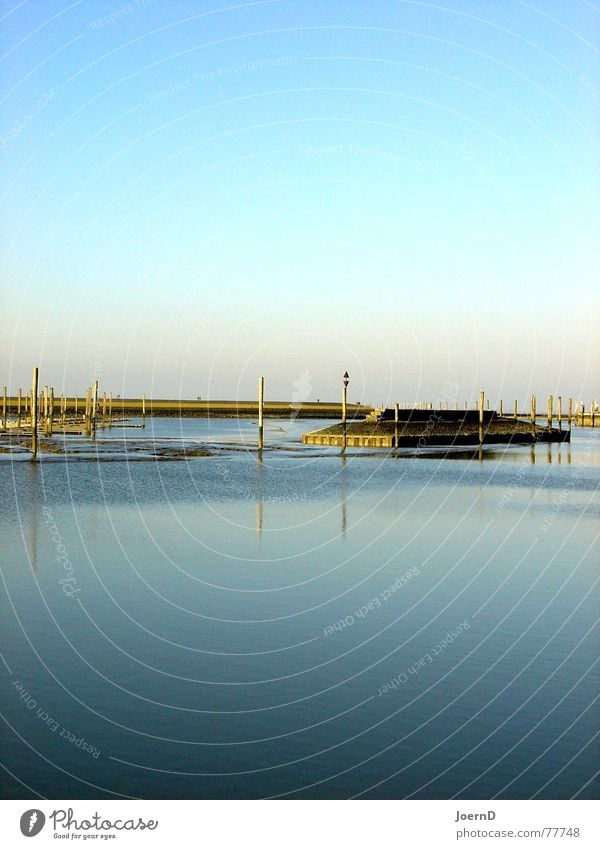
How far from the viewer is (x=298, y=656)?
1299 centimetres

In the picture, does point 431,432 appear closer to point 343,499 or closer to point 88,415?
point 88,415

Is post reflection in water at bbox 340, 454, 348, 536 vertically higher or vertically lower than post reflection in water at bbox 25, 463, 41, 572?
lower

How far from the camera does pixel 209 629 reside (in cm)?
1441

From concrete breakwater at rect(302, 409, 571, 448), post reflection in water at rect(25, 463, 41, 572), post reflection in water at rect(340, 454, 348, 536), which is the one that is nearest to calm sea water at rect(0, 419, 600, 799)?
post reflection in water at rect(25, 463, 41, 572)

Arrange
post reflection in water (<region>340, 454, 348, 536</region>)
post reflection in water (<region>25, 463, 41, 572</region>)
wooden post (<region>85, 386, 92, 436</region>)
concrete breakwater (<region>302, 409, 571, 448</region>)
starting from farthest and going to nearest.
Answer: wooden post (<region>85, 386, 92, 436</region>) < concrete breakwater (<region>302, 409, 571, 448</region>) < post reflection in water (<region>340, 454, 348, 536</region>) < post reflection in water (<region>25, 463, 41, 572</region>)

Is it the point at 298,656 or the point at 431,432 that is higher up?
the point at 431,432

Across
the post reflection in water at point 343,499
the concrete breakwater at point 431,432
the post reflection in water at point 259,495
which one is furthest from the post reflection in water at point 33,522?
the concrete breakwater at point 431,432

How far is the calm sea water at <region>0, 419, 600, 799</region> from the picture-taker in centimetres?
920

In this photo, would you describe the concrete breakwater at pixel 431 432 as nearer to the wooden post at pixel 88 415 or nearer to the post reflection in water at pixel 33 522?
the wooden post at pixel 88 415

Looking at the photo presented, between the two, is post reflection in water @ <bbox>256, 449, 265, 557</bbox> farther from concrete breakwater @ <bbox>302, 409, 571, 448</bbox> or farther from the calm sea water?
concrete breakwater @ <bbox>302, 409, 571, 448</bbox>

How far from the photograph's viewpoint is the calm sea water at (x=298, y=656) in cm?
920

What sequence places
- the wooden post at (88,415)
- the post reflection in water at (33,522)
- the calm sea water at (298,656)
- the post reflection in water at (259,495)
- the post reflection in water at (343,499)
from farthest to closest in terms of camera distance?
the wooden post at (88,415) < the post reflection in water at (343,499) < the post reflection in water at (259,495) < the post reflection in water at (33,522) < the calm sea water at (298,656)

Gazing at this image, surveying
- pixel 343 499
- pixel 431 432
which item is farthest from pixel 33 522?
pixel 431 432
